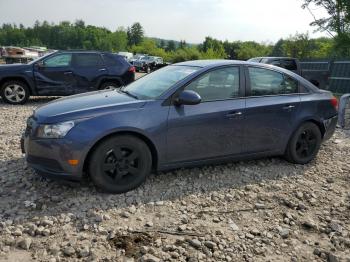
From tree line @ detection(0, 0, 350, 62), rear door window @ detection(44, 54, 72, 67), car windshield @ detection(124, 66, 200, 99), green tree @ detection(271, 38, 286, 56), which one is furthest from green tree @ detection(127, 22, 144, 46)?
car windshield @ detection(124, 66, 200, 99)

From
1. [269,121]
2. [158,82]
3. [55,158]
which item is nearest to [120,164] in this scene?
[55,158]

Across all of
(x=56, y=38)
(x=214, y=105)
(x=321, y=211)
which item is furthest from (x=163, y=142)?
(x=56, y=38)

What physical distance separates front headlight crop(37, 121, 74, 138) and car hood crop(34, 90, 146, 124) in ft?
0.18

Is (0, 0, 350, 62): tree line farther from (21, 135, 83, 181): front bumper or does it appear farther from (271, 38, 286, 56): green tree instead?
(21, 135, 83, 181): front bumper

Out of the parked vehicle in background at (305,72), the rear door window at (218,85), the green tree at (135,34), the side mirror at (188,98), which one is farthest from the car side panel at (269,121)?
the green tree at (135,34)

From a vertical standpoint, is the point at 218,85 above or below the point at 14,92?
above

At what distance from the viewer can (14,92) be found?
10695 mm

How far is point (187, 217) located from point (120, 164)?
1007 mm

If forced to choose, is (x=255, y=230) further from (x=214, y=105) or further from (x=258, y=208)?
(x=214, y=105)

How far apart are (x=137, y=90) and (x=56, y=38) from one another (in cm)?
13825

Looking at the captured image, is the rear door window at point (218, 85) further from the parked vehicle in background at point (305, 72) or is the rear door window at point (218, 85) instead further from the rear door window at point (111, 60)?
the parked vehicle in background at point (305, 72)

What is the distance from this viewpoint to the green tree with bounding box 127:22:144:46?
467 feet

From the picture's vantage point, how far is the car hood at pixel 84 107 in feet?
13.8

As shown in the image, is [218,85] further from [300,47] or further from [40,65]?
[300,47]
